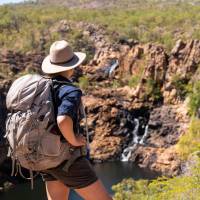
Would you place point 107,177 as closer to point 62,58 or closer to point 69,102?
point 62,58

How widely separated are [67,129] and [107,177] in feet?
108

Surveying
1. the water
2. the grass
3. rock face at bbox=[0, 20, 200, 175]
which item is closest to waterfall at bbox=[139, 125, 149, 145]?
rock face at bbox=[0, 20, 200, 175]

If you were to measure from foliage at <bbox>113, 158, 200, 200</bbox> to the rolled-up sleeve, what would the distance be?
18.8ft

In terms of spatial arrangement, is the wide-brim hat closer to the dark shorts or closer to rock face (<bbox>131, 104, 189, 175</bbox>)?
the dark shorts

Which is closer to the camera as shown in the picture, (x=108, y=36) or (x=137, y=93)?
(x=137, y=93)

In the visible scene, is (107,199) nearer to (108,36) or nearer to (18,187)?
(18,187)

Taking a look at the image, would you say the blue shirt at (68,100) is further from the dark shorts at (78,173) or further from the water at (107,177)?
the water at (107,177)

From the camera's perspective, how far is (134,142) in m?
48.8

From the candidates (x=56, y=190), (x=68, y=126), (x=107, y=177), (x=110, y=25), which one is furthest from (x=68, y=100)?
(x=110, y=25)

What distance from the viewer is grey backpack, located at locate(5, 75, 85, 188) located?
4430 mm

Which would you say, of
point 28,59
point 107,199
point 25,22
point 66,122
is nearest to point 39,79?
point 66,122

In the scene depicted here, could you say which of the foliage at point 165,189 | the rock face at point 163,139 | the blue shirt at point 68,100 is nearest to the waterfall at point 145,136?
the rock face at point 163,139

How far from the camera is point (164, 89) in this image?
168ft

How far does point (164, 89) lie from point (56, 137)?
47.0 m
